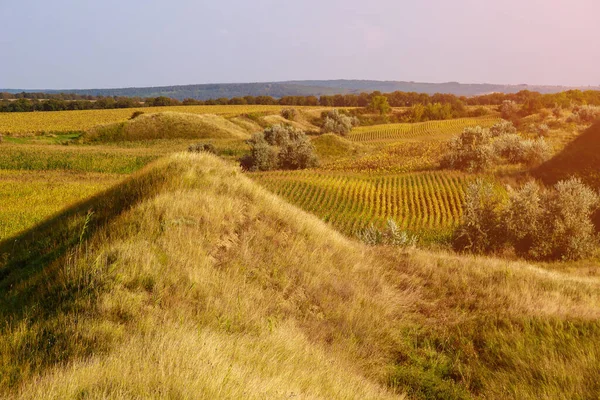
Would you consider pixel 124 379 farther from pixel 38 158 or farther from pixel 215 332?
pixel 38 158

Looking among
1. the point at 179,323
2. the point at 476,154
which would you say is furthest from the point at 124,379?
the point at 476,154

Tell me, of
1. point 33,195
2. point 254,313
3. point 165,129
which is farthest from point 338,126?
point 254,313

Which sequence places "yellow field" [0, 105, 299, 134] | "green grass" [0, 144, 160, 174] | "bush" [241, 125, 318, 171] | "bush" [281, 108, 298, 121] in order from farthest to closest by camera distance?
1. "bush" [281, 108, 298, 121]
2. "yellow field" [0, 105, 299, 134]
3. "bush" [241, 125, 318, 171]
4. "green grass" [0, 144, 160, 174]

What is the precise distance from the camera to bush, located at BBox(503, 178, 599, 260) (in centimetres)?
2150

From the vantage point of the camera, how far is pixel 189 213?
8367 millimetres

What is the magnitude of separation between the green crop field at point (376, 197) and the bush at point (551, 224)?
683cm

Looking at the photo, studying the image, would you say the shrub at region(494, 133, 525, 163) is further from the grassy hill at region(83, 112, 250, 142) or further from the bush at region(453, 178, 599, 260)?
the grassy hill at region(83, 112, 250, 142)

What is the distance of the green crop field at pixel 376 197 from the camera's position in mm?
31922

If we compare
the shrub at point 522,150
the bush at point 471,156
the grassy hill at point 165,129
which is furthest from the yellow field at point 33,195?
the grassy hill at point 165,129

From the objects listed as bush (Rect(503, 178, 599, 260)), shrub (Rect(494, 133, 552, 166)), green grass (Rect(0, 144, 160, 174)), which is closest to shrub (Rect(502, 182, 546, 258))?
bush (Rect(503, 178, 599, 260))

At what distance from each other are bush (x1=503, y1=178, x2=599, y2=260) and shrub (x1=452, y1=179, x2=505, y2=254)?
0.65 metres

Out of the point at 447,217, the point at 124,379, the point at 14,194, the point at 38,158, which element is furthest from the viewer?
the point at 38,158

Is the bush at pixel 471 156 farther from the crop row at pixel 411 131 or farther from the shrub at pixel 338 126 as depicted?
the shrub at pixel 338 126

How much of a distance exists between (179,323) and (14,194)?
24.7 metres
